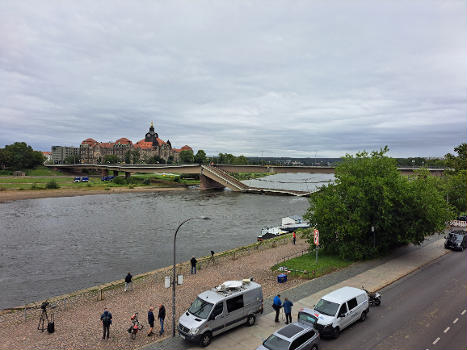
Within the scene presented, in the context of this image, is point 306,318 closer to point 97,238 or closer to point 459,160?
point 97,238

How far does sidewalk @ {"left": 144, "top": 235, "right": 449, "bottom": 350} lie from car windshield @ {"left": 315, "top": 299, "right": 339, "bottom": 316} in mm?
1899

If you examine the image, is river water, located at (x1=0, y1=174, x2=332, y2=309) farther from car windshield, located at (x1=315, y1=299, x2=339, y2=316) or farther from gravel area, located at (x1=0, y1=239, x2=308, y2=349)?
car windshield, located at (x1=315, y1=299, x2=339, y2=316)

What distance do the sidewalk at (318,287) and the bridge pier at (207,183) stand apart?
92815 millimetres

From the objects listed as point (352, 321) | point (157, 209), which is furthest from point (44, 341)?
point (157, 209)

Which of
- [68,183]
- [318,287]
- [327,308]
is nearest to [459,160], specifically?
[318,287]

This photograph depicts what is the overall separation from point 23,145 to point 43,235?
445ft

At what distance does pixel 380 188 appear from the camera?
26641 mm

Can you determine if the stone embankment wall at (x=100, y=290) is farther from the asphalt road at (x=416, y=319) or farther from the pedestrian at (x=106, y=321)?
the asphalt road at (x=416, y=319)

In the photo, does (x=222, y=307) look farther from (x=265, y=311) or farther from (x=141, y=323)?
(x=141, y=323)

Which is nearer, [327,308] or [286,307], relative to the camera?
[327,308]

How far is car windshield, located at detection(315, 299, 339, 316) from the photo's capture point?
15.0m

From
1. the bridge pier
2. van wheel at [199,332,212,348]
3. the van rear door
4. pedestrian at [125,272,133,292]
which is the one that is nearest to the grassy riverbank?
the bridge pier

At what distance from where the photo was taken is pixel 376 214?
26703mm

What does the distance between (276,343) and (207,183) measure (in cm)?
11058
